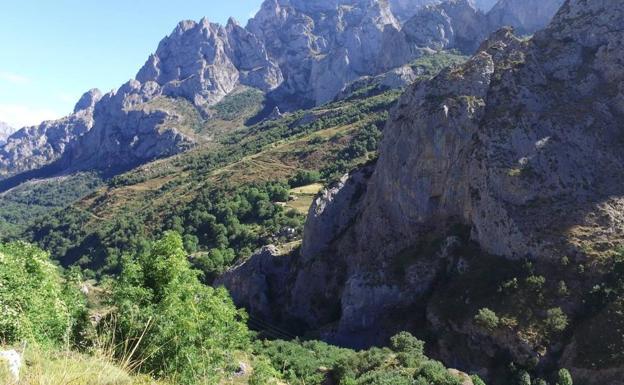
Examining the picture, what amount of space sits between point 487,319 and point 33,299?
32.2 metres

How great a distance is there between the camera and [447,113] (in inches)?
2147

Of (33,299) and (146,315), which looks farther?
(33,299)

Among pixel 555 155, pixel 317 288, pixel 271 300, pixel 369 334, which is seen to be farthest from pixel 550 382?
pixel 271 300

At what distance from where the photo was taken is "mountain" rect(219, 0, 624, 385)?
38.2 metres

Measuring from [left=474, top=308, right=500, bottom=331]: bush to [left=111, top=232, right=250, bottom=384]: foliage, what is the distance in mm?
22925

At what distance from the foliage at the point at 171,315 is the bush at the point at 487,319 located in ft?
75.2

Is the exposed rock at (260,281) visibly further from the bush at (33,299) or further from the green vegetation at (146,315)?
the bush at (33,299)

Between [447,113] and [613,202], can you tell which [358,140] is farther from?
[613,202]

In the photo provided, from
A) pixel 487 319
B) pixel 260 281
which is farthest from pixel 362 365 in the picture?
pixel 260 281

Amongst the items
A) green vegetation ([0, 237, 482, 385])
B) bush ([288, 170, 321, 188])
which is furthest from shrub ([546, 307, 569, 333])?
bush ([288, 170, 321, 188])

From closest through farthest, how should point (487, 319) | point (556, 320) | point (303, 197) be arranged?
point (556, 320)
point (487, 319)
point (303, 197)

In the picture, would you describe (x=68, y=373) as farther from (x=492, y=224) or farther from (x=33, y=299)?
(x=492, y=224)

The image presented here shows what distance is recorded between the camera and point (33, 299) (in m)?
17.9

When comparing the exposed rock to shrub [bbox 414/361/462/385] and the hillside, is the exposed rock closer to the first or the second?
the hillside
